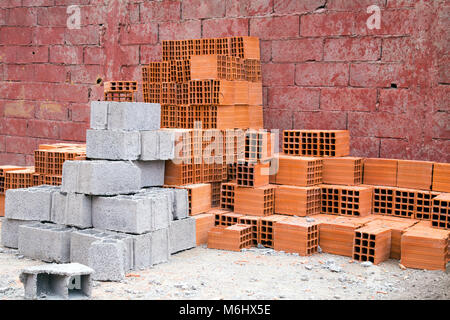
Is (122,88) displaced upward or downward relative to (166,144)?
upward

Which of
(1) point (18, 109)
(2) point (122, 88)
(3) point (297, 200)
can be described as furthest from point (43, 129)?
(3) point (297, 200)

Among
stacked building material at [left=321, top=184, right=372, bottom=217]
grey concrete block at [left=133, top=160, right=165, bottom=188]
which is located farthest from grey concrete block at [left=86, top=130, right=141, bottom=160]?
stacked building material at [left=321, top=184, right=372, bottom=217]

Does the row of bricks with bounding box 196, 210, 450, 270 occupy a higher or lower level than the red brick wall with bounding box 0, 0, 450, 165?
lower

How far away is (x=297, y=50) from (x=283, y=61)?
332 mm

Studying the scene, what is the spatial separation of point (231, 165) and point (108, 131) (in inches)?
100

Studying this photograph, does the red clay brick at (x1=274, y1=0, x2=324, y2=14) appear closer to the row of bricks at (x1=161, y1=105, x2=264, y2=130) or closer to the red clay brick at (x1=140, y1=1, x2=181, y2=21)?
the row of bricks at (x1=161, y1=105, x2=264, y2=130)

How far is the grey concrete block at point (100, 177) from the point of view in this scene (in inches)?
293

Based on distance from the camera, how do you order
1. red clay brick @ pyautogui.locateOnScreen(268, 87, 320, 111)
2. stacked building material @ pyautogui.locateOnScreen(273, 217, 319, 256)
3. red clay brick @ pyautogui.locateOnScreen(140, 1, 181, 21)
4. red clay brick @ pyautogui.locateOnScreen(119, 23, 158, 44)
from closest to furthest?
1. stacked building material @ pyautogui.locateOnScreen(273, 217, 319, 256)
2. red clay brick @ pyautogui.locateOnScreen(268, 87, 320, 111)
3. red clay brick @ pyautogui.locateOnScreen(140, 1, 181, 21)
4. red clay brick @ pyautogui.locateOnScreen(119, 23, 158, 44)

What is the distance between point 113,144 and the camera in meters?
7.89

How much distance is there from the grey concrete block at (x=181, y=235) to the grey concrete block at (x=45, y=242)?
1396 mm

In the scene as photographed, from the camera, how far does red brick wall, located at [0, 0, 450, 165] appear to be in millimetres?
9266

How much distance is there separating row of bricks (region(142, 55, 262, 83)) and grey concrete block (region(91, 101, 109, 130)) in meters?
2.13

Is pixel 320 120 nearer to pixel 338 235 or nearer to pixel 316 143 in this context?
pixel 316 143

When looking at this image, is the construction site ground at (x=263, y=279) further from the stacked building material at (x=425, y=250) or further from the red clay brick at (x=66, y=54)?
the red clay brick at (x=66, y=54)
